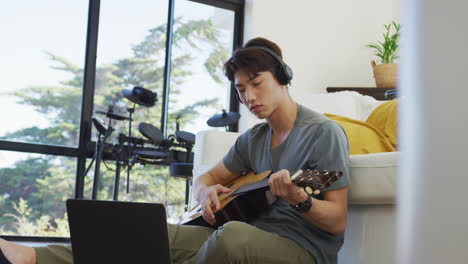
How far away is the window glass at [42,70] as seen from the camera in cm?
432

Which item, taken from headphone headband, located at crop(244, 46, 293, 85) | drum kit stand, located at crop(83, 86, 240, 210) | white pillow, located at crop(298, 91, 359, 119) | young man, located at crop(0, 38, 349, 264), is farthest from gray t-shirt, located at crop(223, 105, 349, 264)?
drum kit stand, located at crop(83, 86, 240, 210)

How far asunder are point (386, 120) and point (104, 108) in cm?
333

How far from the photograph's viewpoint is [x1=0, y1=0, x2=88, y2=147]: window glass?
14.2 ft

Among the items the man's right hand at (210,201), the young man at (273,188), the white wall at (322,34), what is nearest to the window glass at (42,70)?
the white wall at (322,34)

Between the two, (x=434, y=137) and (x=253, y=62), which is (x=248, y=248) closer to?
(x=253, y=62)

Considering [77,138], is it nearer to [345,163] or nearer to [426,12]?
[345,163]

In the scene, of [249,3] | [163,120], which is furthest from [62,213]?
[249,3]

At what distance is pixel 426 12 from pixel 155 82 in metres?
4.89

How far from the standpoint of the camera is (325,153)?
1339 mm

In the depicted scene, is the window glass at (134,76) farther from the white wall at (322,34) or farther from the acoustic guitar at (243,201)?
the acoustic guitar at (243,201)

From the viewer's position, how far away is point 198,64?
507 centimetres

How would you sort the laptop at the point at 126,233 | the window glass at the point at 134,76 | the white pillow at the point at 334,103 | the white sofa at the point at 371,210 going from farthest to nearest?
Result: the window glass at the point at 134,76 < the white pillow at the point at 334,103 < the white sofa at the point at 371,210 < the laptop at the point at 126,233

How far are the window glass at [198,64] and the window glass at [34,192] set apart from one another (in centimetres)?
118

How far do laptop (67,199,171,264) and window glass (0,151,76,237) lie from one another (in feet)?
10.8
